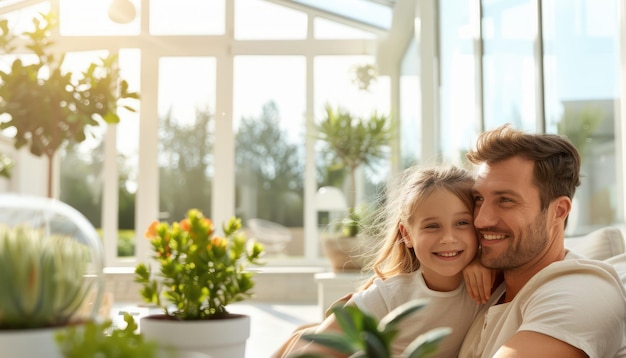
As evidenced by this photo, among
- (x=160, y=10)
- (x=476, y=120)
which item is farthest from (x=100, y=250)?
(x=160, y=10)

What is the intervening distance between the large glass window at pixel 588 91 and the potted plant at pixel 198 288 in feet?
6.76

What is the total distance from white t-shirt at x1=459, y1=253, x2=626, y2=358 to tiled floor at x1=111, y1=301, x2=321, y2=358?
7.85 feet

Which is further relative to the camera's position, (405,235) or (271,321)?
(271,321)

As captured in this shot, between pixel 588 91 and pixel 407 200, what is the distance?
1.78 m

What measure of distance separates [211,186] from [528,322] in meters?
8.97

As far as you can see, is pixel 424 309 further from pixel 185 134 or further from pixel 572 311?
pixel 185 134

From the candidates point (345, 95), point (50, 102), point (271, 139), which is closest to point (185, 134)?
point (271, 139)

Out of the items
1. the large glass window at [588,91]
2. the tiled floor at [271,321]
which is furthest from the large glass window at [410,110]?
the large glass window at [588,91]

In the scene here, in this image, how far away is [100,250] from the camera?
2.69 feet

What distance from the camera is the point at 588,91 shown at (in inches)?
137

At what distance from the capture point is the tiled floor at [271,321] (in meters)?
5.36

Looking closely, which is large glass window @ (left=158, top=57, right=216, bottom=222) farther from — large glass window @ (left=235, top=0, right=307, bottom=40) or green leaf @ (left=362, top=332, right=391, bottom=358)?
green leaf @ (left=362, top=332, right=391, bottom=358)

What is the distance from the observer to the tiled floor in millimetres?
5359

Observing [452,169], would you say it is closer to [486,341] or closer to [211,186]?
[486,341]
